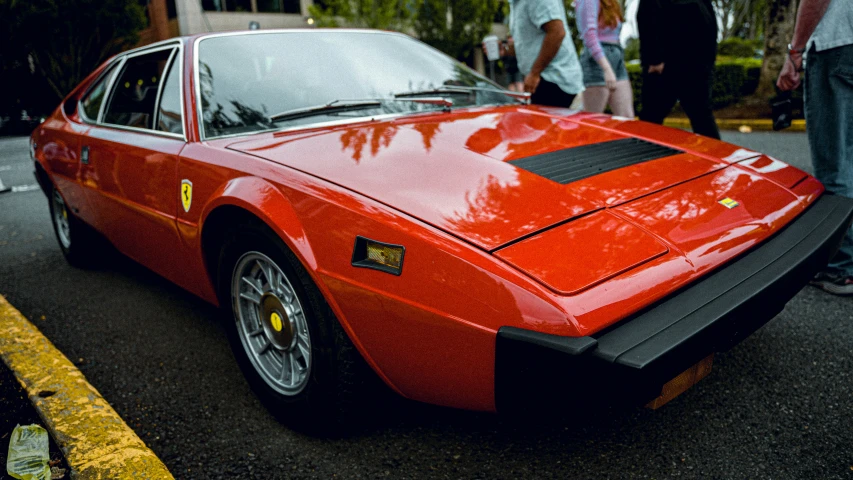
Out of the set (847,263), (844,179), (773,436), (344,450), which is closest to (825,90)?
(844,179)

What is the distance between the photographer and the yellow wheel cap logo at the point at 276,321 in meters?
2.10

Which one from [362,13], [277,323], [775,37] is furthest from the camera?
[362,13]

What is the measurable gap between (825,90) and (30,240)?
532 centimetres

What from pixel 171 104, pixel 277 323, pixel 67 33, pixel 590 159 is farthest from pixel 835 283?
pixel 67 33

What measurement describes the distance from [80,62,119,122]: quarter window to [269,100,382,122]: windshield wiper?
1.49 meters

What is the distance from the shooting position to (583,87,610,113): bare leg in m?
4.43

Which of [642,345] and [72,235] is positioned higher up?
[642,345]

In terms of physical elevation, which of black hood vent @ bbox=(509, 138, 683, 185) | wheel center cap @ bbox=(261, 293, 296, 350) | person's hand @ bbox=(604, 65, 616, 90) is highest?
person's hand @ bbox=(604, 65, 616, 90)

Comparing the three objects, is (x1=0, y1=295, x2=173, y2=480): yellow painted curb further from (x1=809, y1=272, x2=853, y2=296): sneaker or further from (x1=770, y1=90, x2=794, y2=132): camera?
(x1=770, y1=90, x2=794, y2=132): camera

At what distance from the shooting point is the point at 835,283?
112 inches

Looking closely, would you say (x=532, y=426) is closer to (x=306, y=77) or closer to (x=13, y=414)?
(x=306, y=77)

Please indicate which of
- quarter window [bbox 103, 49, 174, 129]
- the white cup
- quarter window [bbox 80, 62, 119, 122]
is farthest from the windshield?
the white cup

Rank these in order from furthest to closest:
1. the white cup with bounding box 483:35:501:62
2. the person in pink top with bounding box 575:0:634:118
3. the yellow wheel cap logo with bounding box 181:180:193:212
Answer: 1. the white cup with bounding box 483:35:501:62
2. the person in pink top with bounding box 575:0:634:118
3. the yellow wheel cap logo with bounding box 181:180:193:212

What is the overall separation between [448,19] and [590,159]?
24097 millimetres
